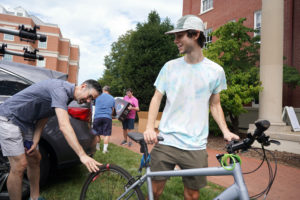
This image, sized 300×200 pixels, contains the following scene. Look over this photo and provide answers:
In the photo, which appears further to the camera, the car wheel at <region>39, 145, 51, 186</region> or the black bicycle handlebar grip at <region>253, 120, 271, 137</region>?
the car wheel at <region>39, 145, 51, 186</region>

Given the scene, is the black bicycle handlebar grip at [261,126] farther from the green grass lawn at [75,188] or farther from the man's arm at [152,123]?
the green grass lawn at [75,188]

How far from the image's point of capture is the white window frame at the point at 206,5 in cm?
1753

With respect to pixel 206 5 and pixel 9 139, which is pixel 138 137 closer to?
pixel 9 139

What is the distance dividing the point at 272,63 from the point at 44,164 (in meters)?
8.00

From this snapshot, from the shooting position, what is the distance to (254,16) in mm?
14195

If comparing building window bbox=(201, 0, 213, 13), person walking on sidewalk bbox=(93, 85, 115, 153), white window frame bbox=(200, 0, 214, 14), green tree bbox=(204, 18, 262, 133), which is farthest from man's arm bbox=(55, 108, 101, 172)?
building window bbox=(201, 0, 213, 13)

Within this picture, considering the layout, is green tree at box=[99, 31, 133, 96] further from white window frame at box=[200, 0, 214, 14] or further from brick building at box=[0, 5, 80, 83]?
white window frame at box=[200, 0, 214, 14]

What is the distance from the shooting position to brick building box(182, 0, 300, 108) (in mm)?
12125

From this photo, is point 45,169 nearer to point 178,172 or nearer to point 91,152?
point 91,152

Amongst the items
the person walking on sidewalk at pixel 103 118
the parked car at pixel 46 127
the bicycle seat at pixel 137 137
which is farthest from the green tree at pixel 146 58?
the bicycle seat at pixel 137 137

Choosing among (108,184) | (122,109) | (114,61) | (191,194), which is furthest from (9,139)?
(114,61)

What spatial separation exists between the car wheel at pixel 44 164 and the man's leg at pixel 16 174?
58 centimetres

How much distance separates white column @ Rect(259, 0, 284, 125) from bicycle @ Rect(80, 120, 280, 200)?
23.1ft

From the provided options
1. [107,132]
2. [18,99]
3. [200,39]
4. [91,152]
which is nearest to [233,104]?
[107,132]
